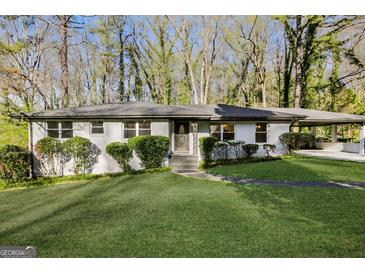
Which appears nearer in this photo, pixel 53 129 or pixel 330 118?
pixel 53 129

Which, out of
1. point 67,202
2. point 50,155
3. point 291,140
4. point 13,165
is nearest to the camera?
point 67,202

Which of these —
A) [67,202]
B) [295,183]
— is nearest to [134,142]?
[67,202]

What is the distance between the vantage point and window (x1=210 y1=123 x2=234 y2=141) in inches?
361

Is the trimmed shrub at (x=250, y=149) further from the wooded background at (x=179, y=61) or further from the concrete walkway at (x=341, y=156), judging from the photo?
the wooded background at (x=179, y=61)

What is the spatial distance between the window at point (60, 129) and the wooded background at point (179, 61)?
0.96 metres

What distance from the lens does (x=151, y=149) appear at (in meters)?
7.54

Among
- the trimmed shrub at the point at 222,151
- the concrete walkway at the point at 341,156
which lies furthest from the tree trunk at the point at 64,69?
the concrete walkway at the point at 341,156

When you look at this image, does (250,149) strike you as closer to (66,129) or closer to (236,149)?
(236,149)

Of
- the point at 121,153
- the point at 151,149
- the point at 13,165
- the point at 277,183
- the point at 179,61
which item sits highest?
the point at 179,61

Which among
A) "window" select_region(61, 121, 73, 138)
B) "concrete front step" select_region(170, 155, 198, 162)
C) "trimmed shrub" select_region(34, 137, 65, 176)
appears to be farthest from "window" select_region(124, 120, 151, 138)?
"trimmed shrub" select_region(34, 137, 65, 176)

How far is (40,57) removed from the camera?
7.39 m

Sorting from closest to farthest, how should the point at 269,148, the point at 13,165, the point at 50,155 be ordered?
the point at 13,165 → the point at 50,155 → the point at 269,148

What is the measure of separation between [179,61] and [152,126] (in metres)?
6.23

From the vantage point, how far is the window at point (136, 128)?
7.93m
